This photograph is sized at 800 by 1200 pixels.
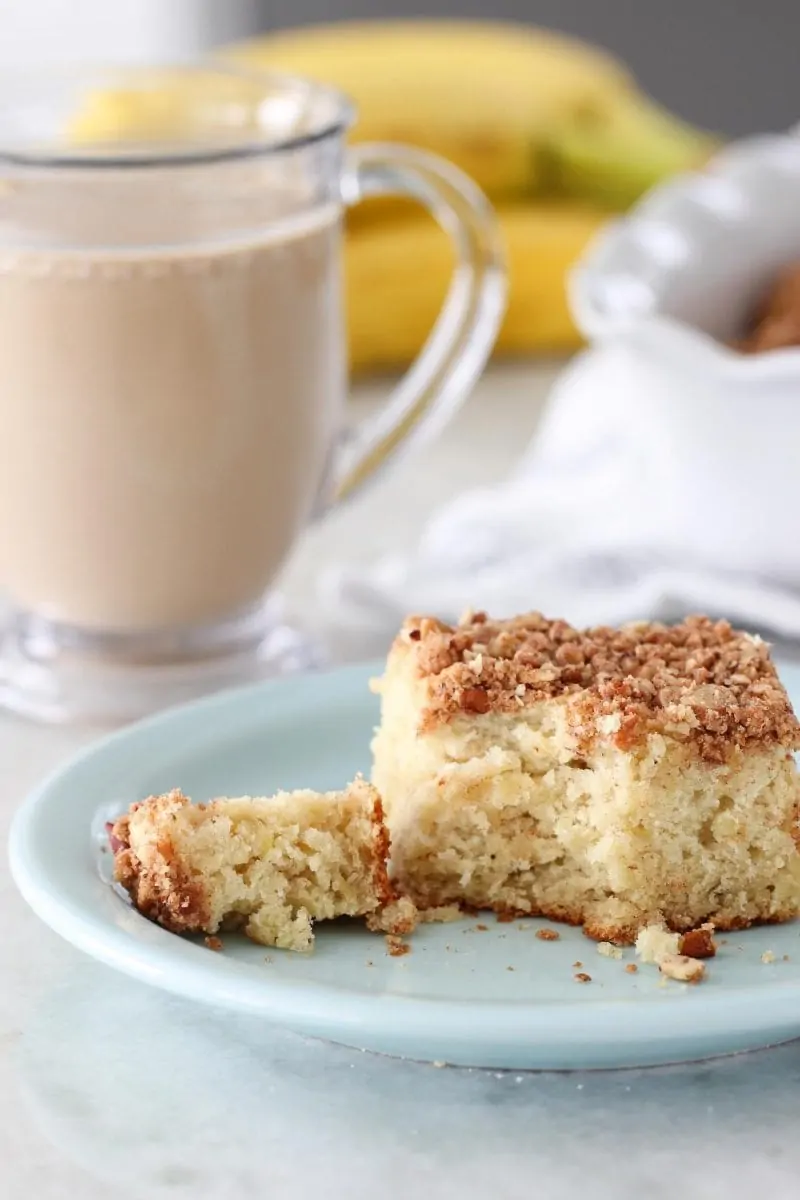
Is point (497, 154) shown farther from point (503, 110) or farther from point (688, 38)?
point (688, 38)

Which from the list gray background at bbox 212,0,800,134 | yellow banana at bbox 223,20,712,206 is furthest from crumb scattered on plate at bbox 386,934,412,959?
gray background at bbox 212,0,800,134

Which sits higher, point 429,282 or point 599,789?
point 599,789

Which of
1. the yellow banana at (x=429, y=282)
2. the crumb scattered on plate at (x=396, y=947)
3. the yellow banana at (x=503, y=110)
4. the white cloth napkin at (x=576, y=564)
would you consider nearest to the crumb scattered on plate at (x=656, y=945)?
the crumb scattered on plate at (x=396, y=947)

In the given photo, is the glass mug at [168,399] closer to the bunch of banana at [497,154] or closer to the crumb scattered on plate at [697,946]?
the crumb scattered on plate at [697,946]

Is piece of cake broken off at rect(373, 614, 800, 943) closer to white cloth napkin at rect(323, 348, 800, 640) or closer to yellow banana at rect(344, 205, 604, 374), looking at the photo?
white cloth napkin at rect(323, 348, 800, 640)

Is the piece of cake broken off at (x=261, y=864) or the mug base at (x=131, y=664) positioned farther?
the mug base at (x=131, y=664)

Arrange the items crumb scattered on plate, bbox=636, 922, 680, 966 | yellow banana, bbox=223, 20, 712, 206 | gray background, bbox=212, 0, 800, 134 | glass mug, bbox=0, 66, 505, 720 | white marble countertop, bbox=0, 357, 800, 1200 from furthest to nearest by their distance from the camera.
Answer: gray background, bbox=212, 0, 800, 134, yellow banana, bbox=223, 20, 712, 206, glass mug, bbox=0, 66, 505, 720, crumb scattered on plate, bbox=636, 922, 680, 966, white marble countertop, bbox=0, 357, 800, 1200

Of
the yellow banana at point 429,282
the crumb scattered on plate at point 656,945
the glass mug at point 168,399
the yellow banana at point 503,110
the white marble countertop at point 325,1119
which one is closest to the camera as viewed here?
the white marble countertop at point 325,1119

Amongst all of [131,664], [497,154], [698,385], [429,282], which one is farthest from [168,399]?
[497,154]

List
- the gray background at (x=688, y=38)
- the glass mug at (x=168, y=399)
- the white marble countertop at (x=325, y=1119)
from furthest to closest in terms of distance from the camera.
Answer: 1. the gray background at (x=688, y=38)
2. the glass mug at (x=168, y=399)
3. the white marble countertop at (x=325, y=1119)
